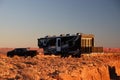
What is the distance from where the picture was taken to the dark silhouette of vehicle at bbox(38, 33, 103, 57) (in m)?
35.7

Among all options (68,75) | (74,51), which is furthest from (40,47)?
(68,75)

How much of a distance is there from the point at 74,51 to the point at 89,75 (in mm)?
12552

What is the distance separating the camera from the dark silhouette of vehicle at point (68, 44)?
35694mm

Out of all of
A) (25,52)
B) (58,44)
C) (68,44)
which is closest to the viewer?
(25,52)

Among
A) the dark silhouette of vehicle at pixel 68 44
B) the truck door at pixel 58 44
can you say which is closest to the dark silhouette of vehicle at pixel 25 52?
the dark silhouette of vehicle at pixel 68 44

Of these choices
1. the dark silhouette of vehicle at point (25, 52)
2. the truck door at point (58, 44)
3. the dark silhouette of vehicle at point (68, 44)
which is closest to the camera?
the dark silhouette of vehicle at point (25, 52)

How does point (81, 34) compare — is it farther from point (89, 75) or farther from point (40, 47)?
point (89, 75)

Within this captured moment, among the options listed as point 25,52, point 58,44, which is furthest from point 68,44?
point 25,52

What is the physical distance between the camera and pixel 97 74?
26359 mm

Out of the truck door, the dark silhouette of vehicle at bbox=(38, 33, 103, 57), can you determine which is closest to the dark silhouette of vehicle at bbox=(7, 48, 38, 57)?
the dark silhouette of vehicle at bbox=(38, 33, 103, 57)

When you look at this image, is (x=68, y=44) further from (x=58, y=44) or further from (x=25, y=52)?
(x=25, y=52)

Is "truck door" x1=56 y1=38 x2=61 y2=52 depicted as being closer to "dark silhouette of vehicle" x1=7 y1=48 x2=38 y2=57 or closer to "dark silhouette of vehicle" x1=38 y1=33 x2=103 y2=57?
"dark silhouette of vehicle" x1=38 y1=33 x2=103 y2=57

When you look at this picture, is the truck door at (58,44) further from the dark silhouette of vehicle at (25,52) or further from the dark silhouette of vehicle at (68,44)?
the dark silhouette of vehicle at (25,52)

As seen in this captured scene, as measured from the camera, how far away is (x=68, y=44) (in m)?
36.2
